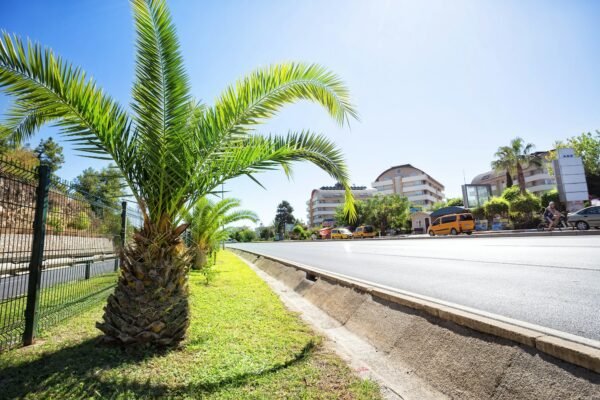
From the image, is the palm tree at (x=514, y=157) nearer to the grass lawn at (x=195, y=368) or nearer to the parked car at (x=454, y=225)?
the parked car at (x=454, y=225)

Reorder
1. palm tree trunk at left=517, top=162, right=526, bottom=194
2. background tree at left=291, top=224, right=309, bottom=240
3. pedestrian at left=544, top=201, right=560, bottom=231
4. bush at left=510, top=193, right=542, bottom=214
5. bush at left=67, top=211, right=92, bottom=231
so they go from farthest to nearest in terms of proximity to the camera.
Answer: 1. background tree at left=291, top=224, right=309, bottom=240
2. palm tree trunk at left=517, top=162, right=526, bottom=194
3. bush at left=510, top=193, right=542, bottom=214
4. pedestrian at left=544, top=201, right=560, bottom=231
5. bush at left=67, top=211, right=92, bottom=231

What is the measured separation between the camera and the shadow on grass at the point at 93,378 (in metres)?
2.58

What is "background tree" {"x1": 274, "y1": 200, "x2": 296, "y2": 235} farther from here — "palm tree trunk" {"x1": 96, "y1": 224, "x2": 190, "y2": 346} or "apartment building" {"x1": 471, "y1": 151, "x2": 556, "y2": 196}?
"palm tree trunk" {"x1": 96, "y1": 224, "x2": 190, "y2": 346}

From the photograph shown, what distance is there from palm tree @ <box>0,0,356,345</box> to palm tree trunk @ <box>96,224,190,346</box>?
0.04ft

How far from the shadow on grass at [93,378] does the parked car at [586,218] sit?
2350 cm

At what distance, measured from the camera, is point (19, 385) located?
265 cm

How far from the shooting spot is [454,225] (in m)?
29.6

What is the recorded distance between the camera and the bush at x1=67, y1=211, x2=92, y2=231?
498cm

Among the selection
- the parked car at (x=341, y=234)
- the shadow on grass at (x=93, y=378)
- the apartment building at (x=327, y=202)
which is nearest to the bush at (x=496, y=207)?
the parked car at (x=341, y=234)

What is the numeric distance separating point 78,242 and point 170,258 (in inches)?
105

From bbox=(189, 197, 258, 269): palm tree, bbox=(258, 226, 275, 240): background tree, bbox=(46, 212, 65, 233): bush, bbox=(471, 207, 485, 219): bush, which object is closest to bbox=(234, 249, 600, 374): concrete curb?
bbox=(46, 212, 65, 233): bush

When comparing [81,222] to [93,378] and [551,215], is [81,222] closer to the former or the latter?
[93,378]

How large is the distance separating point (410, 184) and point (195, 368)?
314 ft

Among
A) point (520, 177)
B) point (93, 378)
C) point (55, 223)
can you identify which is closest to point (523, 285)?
point (93, 378)
